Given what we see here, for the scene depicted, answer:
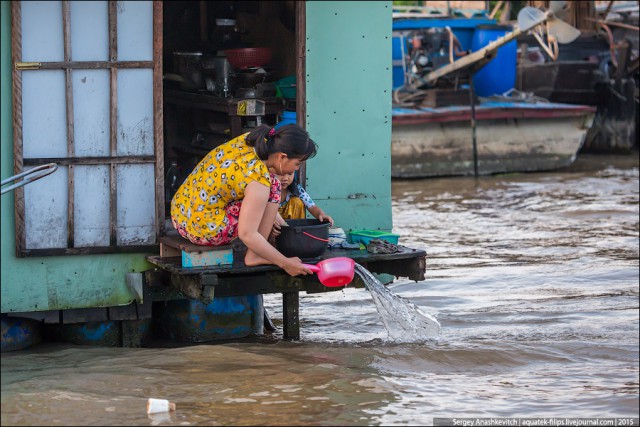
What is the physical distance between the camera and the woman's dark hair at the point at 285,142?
6.15 meters

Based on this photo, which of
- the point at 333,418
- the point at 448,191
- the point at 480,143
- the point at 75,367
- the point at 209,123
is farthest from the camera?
the point at 480,143

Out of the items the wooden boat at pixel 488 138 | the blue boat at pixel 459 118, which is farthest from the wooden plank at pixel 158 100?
the blue boat at pixel 459 118

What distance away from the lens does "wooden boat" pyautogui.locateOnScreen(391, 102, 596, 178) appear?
16875 mm

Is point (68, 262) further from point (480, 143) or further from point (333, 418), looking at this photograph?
point (480, 143)

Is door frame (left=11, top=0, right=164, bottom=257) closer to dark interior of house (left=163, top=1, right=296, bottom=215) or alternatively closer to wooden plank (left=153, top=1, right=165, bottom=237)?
wooden plank (left=153, top=1, right=165, bottom=237)

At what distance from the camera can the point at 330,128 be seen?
7.23 meters

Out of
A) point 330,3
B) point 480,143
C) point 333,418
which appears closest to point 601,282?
point 330,3

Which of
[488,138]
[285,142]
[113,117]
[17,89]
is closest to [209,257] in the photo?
[285,142]

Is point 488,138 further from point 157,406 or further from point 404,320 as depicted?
point 157,406

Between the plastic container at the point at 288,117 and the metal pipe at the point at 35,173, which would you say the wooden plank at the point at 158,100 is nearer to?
the metal pipe at the point at 35,173

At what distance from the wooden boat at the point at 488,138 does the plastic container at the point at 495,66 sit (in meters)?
1.26

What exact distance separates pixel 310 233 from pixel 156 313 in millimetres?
1743

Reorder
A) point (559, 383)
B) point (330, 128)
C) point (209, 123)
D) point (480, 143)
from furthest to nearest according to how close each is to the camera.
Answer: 1. point (480, 143)
2. point (209, 123)
3. point (330, 128)
4. point (559, 383)

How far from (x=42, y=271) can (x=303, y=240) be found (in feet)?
5.39
